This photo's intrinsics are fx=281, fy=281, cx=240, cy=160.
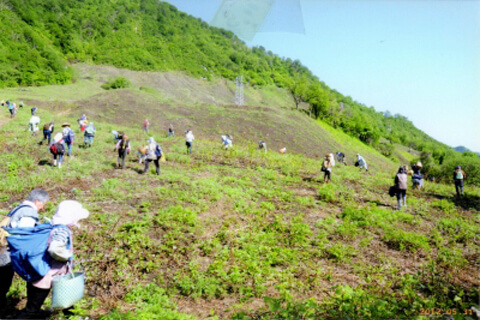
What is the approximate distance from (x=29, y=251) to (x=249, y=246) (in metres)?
4.41

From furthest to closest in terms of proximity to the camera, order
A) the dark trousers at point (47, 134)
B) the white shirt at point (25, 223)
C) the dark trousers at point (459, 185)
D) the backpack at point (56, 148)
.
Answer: the dark trousers at point (47, 134) < the dark trousers at point (459, 185) < the backpack at point (56, 148) < the white shirt at point (25, 223)

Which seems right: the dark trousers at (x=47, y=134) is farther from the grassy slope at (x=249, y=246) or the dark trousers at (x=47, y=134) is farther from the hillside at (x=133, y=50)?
the hillside at (x=133, y=50)

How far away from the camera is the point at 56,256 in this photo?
318 cm

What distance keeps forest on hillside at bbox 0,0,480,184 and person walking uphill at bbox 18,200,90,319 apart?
56.1 m

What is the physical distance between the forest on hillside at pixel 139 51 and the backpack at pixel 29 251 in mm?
56363

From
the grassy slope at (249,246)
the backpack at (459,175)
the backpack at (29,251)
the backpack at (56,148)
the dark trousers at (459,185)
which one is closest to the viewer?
the backpack at (29,251)

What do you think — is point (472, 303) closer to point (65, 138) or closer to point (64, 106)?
point (65, 138)

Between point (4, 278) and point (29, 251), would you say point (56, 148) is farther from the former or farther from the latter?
point (29, 251)

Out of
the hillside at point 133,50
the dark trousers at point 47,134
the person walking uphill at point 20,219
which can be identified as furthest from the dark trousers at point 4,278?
the hillside at point 133,50

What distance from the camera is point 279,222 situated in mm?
8086

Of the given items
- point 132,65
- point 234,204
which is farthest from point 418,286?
point 132,65

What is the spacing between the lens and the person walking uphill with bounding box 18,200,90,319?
3203mm

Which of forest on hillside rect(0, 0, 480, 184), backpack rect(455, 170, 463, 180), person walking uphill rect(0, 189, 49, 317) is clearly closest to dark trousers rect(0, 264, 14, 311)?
person walking uphill rect(0, 189, 49, 317)

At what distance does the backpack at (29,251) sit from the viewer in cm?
309
